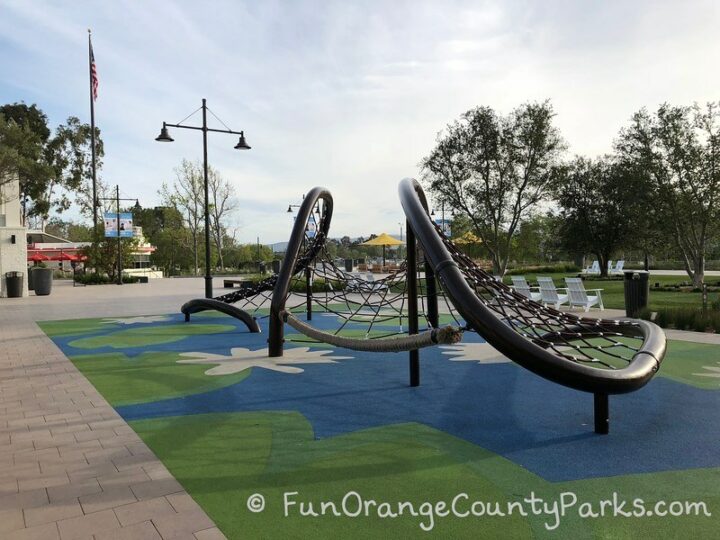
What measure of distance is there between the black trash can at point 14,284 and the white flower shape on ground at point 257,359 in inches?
713

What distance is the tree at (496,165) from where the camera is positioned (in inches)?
925

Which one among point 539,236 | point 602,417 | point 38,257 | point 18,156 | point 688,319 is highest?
point 18,156

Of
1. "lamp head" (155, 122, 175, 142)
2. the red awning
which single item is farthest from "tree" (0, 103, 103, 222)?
"lamp head" (155, 122, 175, 142)

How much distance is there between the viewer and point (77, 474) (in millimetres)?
3955

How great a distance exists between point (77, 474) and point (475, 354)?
6.18 m

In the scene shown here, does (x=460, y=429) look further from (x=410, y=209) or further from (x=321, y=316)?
(x=321, y=316)

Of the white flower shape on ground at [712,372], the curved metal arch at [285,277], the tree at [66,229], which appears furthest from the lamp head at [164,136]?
the tree at [66,229]

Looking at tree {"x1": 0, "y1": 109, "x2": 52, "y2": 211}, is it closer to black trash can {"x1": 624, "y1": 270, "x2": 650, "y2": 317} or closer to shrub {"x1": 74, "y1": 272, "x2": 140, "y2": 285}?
shrub {"x1": 74, "y1": 272, "x2": 140, "y2": 285}

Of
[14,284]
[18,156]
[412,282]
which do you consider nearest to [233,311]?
[412,282]

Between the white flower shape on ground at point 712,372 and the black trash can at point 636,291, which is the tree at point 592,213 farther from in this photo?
the white flower shape on ground at point 712,372

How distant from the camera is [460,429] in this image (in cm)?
491

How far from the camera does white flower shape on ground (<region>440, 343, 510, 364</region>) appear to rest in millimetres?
8192

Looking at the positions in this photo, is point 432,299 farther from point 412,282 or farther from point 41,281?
point 41,281

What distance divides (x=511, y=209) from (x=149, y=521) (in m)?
23.6
